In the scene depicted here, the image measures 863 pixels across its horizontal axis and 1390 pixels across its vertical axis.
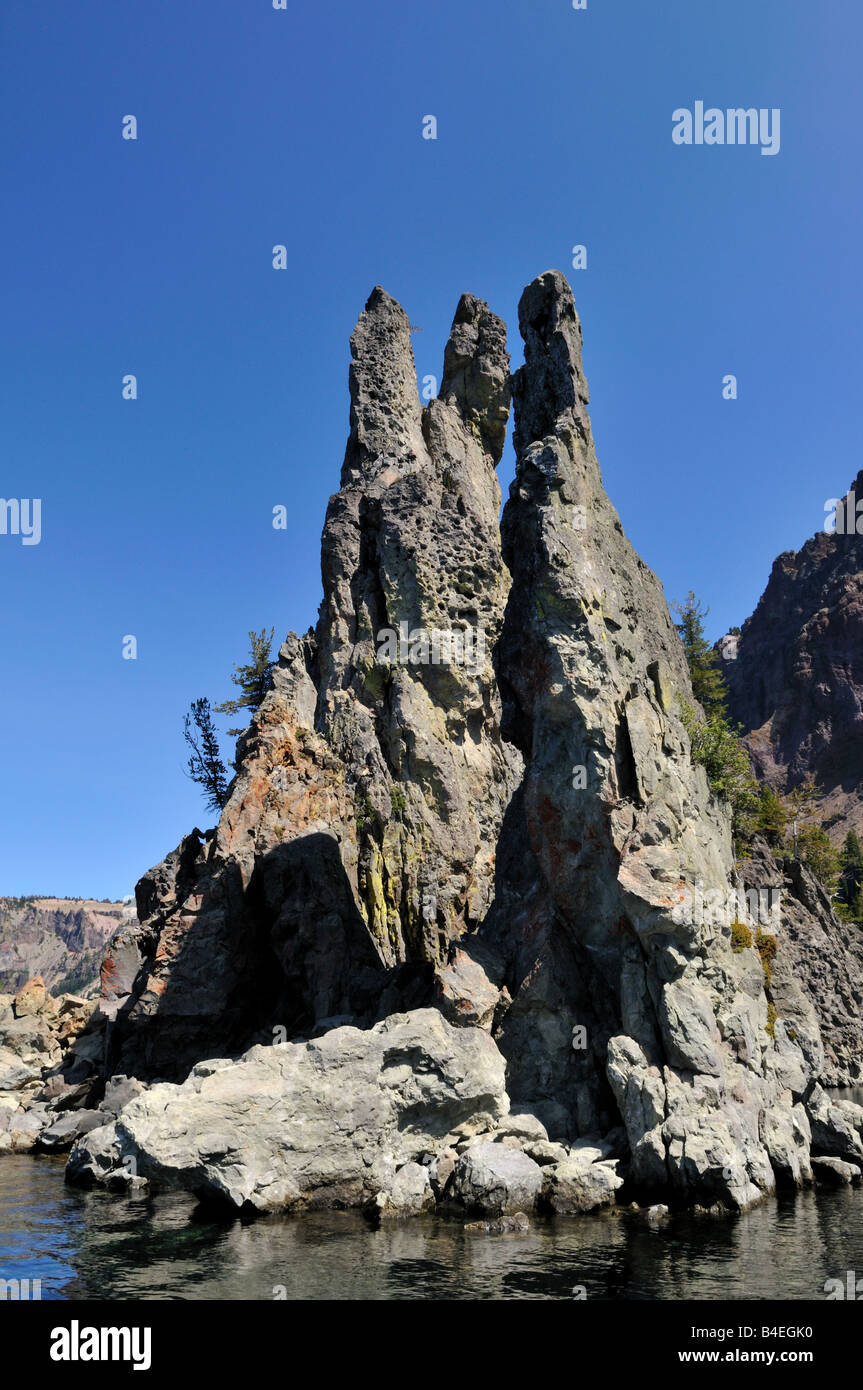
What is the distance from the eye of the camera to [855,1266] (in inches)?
688

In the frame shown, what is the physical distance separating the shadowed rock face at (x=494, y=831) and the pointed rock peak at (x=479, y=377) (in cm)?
15

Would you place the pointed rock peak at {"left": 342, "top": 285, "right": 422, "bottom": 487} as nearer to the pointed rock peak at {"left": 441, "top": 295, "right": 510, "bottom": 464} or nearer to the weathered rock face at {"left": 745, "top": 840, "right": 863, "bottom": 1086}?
the pointed rock peak at {"left": 441, "top": 295, "right": 510, "bottom": 464}

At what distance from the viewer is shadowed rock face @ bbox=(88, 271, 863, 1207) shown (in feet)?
89.5

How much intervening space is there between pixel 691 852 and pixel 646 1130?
8668mm

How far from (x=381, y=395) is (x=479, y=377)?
638 cm

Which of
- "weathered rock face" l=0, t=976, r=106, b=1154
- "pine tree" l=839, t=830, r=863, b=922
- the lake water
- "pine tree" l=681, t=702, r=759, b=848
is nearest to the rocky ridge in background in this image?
the lake water

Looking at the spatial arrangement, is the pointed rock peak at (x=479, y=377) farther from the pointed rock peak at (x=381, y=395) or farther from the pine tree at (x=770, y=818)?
the pine tree at (x=770, y=818)

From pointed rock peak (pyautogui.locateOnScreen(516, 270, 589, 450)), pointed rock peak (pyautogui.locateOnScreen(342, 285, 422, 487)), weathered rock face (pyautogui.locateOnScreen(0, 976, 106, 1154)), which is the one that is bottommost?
weathered rock face (pyautogui.locateOnScreen(0, 976, 106, 1154))

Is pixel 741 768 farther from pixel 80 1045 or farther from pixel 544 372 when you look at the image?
pixel 80 1045

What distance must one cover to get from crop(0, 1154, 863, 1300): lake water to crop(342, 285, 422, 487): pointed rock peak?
41.6 m

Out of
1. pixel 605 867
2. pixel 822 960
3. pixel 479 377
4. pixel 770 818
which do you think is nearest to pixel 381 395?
pixel 479 377

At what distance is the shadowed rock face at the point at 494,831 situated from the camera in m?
27.3

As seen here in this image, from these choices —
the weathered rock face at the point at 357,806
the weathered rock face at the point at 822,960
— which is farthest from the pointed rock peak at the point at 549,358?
the weathered rock face at the point at 822,960
